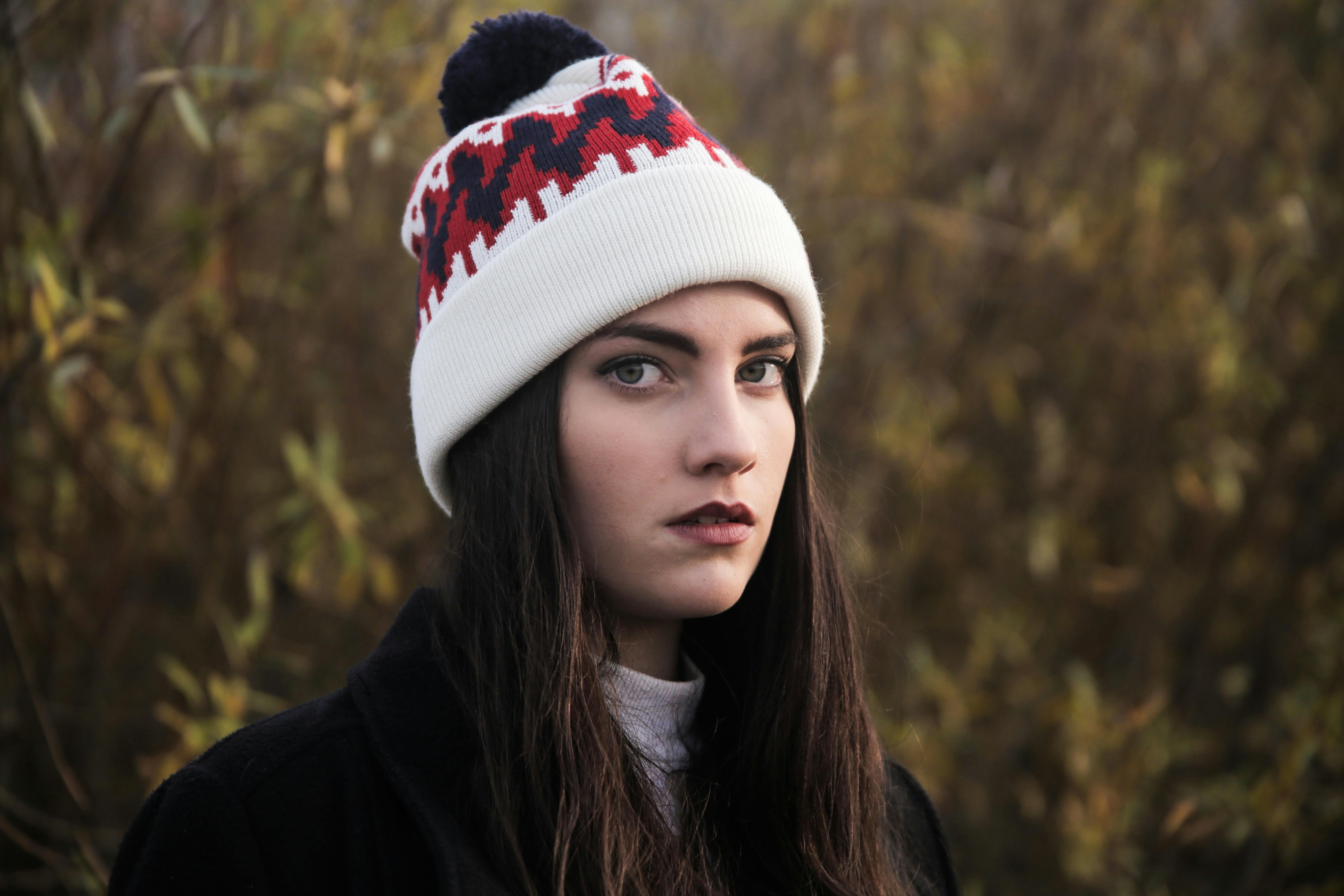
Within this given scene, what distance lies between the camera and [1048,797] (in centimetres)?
309

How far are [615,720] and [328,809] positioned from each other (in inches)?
13.4

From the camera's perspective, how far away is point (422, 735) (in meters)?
1.15

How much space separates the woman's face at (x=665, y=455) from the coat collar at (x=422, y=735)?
238 mm

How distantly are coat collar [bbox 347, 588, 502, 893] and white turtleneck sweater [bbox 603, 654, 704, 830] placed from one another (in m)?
0.21

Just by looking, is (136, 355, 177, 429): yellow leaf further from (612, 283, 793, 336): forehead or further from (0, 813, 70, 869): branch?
(612, 283, 793, 336): forehead

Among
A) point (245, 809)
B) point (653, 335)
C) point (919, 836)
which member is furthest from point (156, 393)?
point (919, 836)

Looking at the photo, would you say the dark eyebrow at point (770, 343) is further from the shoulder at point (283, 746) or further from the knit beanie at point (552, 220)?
the shoulder at point (283, 746)

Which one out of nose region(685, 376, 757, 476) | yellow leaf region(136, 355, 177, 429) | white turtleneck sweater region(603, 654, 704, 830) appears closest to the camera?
nose region(685, 376, 757, 476)

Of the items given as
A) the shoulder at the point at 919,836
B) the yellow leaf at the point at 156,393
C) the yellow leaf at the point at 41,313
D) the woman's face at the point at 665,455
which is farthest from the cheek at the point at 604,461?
the yellow leaf at the point at 156,393

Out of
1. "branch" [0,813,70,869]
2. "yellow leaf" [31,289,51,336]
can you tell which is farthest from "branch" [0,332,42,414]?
"branch" [0,813,70,869]

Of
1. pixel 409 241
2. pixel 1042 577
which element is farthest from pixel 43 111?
pixel 1042 577

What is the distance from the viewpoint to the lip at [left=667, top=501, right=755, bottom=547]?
1.17m

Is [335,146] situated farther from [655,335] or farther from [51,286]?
[655,335]

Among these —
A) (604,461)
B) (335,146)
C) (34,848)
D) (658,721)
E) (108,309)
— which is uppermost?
(335,146)
